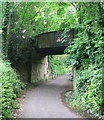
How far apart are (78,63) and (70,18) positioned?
3.04 meters

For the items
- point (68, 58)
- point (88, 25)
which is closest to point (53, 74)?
point (68, 58)

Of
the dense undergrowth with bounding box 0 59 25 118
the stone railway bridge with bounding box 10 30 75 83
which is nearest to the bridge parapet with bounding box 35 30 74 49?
the stone railway bridge with bounding box 10 30 75 83

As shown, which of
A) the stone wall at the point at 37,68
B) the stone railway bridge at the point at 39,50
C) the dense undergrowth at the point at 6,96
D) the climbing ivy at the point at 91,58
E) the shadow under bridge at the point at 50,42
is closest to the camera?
the dense undergrowth at the point at 6,96

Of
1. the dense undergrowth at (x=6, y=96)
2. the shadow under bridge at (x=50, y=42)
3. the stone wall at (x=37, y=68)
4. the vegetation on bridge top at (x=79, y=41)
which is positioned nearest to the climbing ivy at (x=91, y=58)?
the vegetation on bridge top at (x=79, y=41)

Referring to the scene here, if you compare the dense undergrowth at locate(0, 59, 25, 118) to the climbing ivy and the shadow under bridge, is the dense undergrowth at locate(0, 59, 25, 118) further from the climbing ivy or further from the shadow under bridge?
the shadow under bridge

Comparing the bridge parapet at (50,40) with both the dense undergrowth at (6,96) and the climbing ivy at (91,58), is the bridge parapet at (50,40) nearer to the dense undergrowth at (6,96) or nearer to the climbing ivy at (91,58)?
the climbing ivy at (91,58)

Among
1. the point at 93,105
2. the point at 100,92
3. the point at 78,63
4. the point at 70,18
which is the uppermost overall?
the point at 70,18

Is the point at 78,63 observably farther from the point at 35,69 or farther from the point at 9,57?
the point at 35,69

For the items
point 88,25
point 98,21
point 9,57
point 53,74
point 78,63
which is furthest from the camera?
point 53,74

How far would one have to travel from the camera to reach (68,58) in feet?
27.0

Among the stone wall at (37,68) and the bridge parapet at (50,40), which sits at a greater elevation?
the bridge parapet at (50,40)

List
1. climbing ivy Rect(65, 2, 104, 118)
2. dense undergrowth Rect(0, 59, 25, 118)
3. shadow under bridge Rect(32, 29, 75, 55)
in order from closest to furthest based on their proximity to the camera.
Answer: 1. dense undergrowth Rect(0, 59, 25, 118)
2. climbing ivy Rect(65, 2, 104, 118)
3. shadow under bridge Rect(32, 29, 75, 55)

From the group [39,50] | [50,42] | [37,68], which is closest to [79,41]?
[50,42]

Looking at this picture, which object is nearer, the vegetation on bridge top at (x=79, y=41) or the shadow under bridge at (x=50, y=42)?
the vegetation on bridge top at (x=79, y=41)
